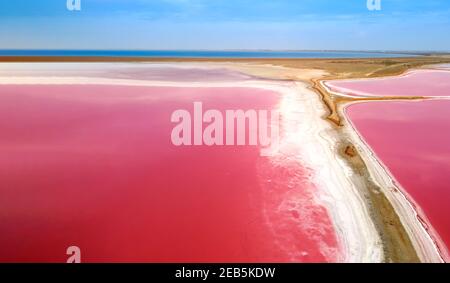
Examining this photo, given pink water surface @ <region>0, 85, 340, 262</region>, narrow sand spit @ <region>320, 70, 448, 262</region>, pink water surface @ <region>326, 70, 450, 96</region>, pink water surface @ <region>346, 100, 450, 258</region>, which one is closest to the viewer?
pink water surface @ <region>0, 85, 340, 262</region>

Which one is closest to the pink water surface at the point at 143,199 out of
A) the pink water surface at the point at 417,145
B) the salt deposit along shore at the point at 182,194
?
the salt deposit along shore at the point at 182,194

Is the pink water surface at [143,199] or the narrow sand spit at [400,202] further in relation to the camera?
the narrow sand spit at [400,202]

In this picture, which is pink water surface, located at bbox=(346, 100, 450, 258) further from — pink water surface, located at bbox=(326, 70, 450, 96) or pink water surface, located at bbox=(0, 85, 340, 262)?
pink water surface, located at bbox=(326, 70, 450, 96)

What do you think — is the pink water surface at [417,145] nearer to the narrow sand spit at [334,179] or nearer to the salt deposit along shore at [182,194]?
the salt deposit along shore at [182,194]

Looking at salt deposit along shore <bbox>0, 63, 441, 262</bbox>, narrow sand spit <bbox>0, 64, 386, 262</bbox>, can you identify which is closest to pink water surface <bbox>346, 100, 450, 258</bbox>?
salt deposit along shore <bbox>0, 63, 441, 262</bbox>

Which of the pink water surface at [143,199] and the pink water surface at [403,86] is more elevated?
the pink water surface at [403,86]
